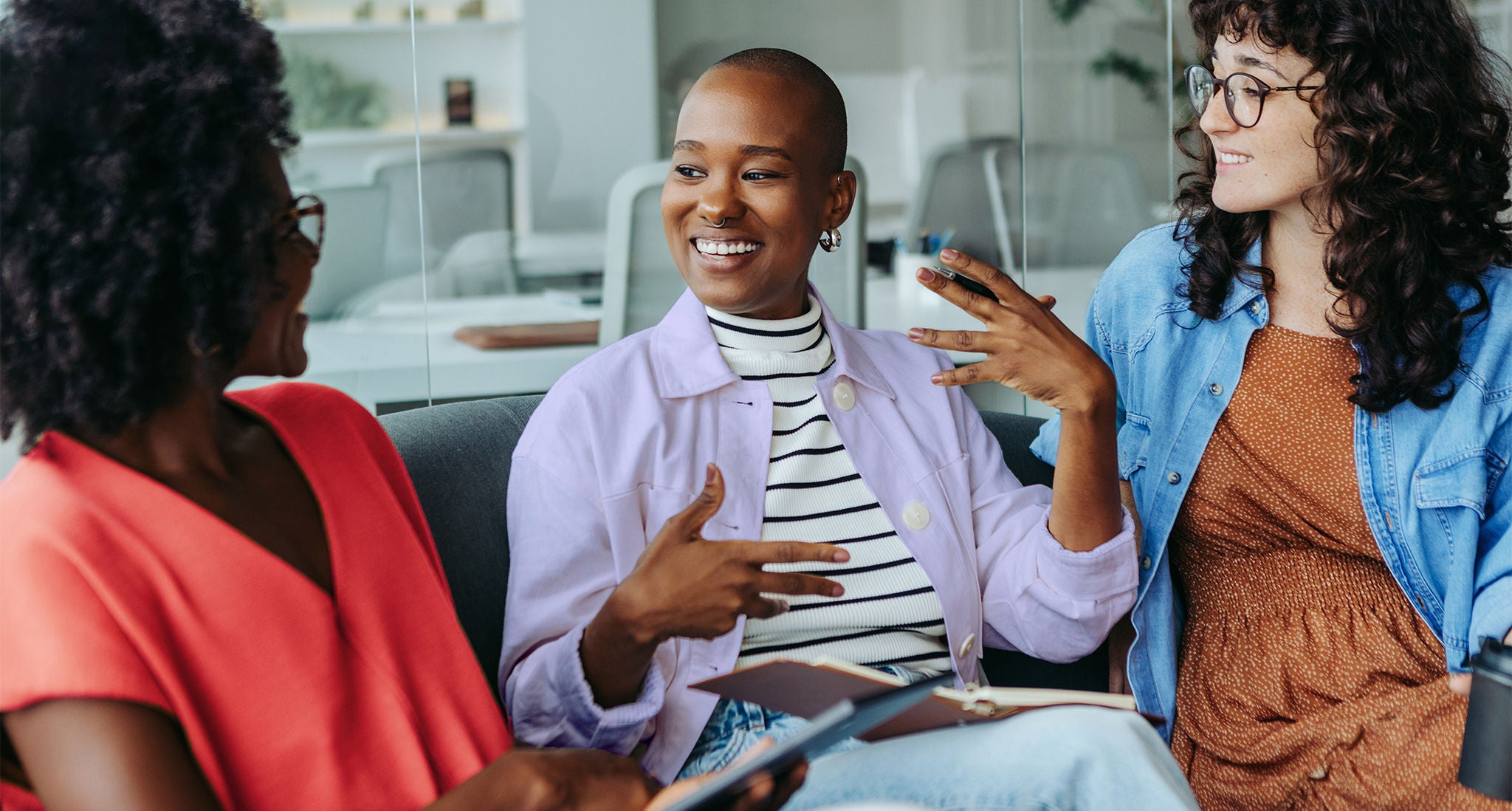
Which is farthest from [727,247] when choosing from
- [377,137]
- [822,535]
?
[377,137]

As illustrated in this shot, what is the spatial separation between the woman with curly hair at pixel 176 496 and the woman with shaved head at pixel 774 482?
22 centimetres

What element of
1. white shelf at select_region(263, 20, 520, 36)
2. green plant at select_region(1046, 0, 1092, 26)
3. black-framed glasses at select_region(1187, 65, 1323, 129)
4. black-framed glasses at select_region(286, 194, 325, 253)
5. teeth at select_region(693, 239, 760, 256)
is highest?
green plant at select_region(1046, 0, 1092, 26)

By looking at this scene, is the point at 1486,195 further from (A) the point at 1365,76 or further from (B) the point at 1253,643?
(B) the point at 1253,643

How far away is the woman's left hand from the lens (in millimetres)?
1349

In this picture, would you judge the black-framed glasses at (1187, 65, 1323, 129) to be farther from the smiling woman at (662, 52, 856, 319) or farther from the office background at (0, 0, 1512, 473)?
the office background at (0, 0, 1512, 473)

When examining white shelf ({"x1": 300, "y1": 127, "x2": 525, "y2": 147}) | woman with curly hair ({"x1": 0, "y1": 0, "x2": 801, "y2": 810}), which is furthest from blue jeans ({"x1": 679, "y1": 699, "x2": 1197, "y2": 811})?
white shelf ({"x1": 300, "y1": 127, "x2": 525, "y2": 147})

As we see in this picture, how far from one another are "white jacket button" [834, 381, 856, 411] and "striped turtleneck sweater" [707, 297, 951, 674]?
0.08 ft

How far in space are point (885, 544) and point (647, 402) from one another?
0.32 metres

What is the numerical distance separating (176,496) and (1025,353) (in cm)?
83

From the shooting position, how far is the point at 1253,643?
1591mm

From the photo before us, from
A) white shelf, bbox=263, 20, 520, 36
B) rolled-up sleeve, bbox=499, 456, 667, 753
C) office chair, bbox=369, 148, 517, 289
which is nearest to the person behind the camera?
rolled-up sleeve, bbox=499, 456, 667, 753

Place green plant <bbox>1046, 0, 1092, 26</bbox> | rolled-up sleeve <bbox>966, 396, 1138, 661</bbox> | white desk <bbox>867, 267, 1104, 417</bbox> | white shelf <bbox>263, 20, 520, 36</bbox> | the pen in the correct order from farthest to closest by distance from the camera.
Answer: green plant <bbox>1046, 0, 1092, 26</bbox>
white desk <bbox>867, 267, 1104, 417</bbox>
white shelf <bbox>263, 20, 520, 36</bbox>
rolled-up sleeve <bbox>966, 396, 1138, 661</bbox>
the pen

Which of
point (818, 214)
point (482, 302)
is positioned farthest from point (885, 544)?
point (482, 302)

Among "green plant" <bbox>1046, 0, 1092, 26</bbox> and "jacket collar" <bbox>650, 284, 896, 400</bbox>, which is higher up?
"green plant" <bbox>1046, 0, 1092, 26</bbox>
